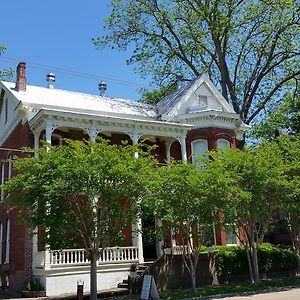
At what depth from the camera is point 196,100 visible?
3120cm

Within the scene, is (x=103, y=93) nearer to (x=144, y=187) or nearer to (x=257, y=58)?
(x=257, y=58)

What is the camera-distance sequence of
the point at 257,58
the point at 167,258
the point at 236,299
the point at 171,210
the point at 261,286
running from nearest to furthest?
the point at 236,299, the point at 171,210, the point at 261,286, the point at 167,258, the point at 257,58

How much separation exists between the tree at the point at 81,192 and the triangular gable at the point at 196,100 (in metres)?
13.0

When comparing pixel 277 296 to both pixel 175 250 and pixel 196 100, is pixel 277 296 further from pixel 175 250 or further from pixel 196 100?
pixel 196 100

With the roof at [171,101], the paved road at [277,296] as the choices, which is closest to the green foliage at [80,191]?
the paved road at [277,296]

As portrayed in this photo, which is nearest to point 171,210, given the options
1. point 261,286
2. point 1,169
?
point 261,286

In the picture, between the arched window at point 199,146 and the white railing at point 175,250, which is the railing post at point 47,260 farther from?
the arched window at point 199,146

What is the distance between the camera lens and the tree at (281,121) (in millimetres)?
40688

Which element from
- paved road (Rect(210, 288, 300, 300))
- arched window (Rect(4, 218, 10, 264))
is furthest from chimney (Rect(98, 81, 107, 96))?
paved road (Rect(210, 288, 300, 300))

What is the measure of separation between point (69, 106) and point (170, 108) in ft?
22.4

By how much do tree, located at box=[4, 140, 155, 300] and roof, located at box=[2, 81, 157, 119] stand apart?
928 cm

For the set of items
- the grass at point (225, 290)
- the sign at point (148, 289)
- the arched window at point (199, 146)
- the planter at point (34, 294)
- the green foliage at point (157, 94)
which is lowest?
the grass at point (225, 290)

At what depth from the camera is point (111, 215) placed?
55.3ft

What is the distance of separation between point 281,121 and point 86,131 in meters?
23.1
